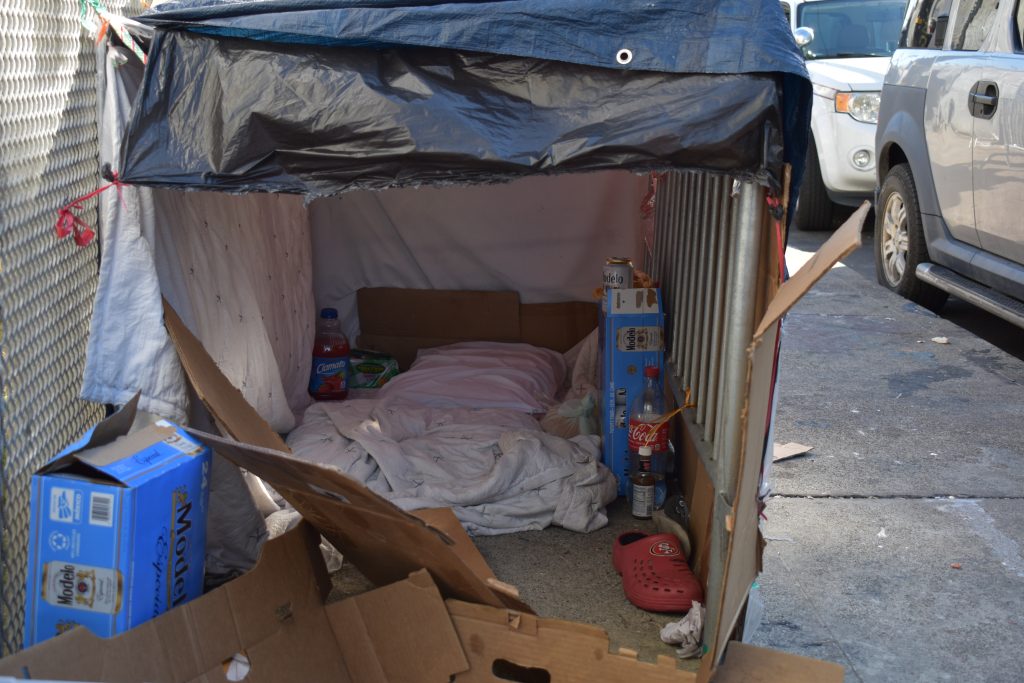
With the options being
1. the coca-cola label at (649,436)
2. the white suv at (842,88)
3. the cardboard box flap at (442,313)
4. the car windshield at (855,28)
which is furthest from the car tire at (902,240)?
the coca-cola label at (649,436)

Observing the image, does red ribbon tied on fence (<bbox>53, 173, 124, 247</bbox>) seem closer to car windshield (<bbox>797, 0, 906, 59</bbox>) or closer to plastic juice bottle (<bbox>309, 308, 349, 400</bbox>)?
plastic juice bottle (<bbox>309, 308, 349, 400</bbox>)

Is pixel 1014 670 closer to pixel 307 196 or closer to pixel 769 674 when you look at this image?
pixel 769 674

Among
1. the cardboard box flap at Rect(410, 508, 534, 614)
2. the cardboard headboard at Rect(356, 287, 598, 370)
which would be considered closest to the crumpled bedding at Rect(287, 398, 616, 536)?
the cardboard box flap at Rect(410, 508, 534, 614)

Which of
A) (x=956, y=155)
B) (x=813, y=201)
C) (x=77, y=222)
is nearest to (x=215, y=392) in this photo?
(x=77, y=222)

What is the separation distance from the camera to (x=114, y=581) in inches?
101

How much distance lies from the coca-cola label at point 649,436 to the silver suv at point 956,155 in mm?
2340

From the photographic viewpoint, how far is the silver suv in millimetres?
5109

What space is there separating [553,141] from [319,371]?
2.74 meters

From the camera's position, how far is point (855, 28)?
28.5 ft

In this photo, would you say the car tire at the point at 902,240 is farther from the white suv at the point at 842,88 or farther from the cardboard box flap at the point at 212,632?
the cardboard box flap at the point at 212,632

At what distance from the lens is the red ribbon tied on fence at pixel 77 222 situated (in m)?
2.96

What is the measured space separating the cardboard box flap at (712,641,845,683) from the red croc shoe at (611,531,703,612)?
23.4 inches

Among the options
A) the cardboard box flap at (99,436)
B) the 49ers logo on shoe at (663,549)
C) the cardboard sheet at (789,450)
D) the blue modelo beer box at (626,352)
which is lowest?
the cardboard sheet at (789,450)

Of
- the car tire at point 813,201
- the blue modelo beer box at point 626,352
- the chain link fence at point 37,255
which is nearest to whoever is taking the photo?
the chain link fence at point 37,255
